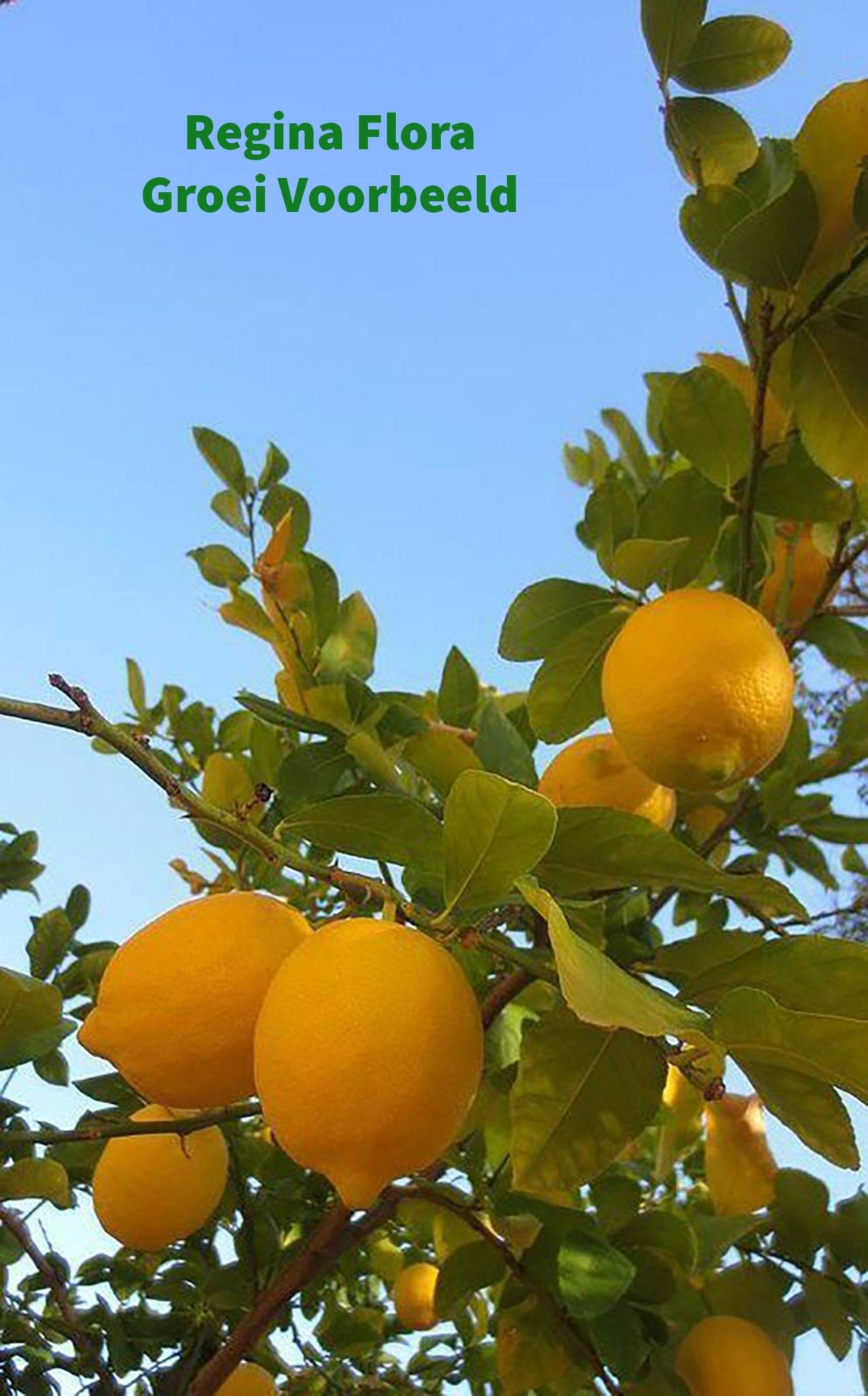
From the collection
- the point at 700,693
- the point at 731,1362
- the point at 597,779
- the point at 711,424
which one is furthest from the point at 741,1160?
the point at 711,424

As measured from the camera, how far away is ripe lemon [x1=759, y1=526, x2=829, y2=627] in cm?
158

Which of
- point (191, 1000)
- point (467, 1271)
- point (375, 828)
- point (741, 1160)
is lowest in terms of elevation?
point (467, 1271)

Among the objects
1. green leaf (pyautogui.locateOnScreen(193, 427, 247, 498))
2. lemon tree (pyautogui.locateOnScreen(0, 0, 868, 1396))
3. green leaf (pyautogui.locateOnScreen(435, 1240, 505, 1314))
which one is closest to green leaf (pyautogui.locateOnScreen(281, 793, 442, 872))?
lemon tree (pyautogui.locateOnScreen(0, 0, 868, 1396))

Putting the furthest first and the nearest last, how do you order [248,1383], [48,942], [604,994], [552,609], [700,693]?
[48,942] → [248,1383] → [552,609] → [700,693] → [604,994]

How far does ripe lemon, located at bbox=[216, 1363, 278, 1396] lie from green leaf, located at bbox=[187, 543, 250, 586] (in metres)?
0.99

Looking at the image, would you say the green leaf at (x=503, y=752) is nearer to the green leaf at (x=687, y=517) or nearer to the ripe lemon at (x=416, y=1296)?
the green leaf at (x=687, y=517)

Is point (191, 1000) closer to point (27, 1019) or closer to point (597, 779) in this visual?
point (27, 1019)

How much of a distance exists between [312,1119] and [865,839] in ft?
3.66

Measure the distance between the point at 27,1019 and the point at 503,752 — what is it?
479 mm

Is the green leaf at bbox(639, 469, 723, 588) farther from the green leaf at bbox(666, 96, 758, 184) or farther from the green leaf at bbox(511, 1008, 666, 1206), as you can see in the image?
the green leaf at bbox(511, 1008, 666, 1206)

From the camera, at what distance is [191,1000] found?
0.87 m

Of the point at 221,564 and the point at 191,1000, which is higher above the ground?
the point at 221,564

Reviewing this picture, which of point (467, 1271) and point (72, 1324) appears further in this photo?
point (72, 1324)

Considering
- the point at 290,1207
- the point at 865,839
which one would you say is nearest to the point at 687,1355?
the point at 290,1207
